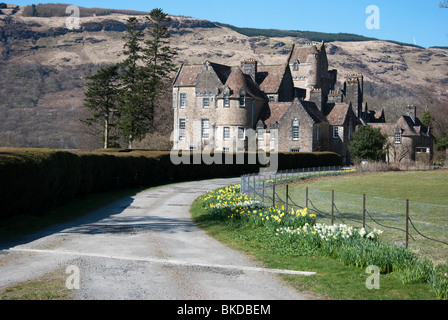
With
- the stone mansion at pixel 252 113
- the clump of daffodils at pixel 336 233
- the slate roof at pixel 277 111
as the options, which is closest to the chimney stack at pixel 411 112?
the stone mansion at pixel 252 113

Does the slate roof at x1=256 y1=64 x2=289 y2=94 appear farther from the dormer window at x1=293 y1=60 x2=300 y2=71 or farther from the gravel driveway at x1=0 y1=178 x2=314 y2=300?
the gravel driveway at x1=0 y1=178 x2=314 y2=300

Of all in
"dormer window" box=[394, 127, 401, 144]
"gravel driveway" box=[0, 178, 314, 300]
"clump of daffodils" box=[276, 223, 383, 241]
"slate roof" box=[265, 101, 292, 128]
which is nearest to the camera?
"gravel driveway" box=[0, 178, 314, 300]

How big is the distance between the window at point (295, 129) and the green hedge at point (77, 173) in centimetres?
1318

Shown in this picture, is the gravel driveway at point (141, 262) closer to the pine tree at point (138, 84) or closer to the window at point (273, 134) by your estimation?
the window at point (273, 134)

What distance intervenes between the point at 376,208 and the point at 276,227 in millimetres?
8660

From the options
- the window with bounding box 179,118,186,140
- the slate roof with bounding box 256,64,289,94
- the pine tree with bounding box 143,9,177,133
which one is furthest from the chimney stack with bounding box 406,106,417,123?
the pine tree with bounding box 143,9,177,133

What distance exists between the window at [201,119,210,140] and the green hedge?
1538 cm

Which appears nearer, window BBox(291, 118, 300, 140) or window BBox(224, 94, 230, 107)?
window BBox(224, 94, 230, 107)

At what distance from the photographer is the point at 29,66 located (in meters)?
160

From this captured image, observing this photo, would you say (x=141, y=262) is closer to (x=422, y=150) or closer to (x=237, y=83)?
(x=237, y=83)

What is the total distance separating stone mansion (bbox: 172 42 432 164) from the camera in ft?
194

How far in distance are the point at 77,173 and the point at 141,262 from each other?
1259 cm
